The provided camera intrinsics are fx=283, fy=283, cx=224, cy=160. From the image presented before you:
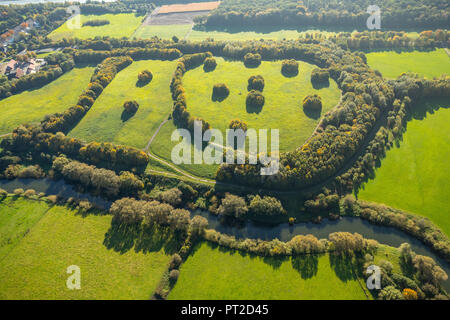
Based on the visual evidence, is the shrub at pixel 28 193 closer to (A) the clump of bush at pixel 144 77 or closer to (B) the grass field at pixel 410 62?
(A) the clump of bush at pixel 144 77

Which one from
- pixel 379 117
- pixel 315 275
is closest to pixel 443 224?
pixel 315 275

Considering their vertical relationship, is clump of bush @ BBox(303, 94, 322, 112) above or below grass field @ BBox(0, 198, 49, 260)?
above

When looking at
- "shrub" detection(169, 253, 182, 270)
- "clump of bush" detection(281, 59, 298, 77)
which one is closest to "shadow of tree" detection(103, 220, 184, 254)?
"shrub" detection(169, 253, 182, 270)

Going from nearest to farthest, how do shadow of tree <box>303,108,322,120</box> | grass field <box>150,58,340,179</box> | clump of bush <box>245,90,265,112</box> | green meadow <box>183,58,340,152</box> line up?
grass field <box>150,58,340,179</box>, green meadow <box>183,58,340,152</box>, shadow of tree <box>303,108,322,120</box>, clump of bush <box>245,90,265,112</box>

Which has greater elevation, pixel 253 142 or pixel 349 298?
pixel 253 142

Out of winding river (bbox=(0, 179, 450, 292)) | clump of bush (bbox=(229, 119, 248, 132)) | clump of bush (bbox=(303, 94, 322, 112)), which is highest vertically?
clump of bush (bbox=(303, 94, 322, 112))

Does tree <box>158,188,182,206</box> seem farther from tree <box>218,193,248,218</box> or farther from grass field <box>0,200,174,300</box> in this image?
tree <box>218,193,248,218</box>

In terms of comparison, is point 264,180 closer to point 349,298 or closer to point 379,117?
point 349,298
